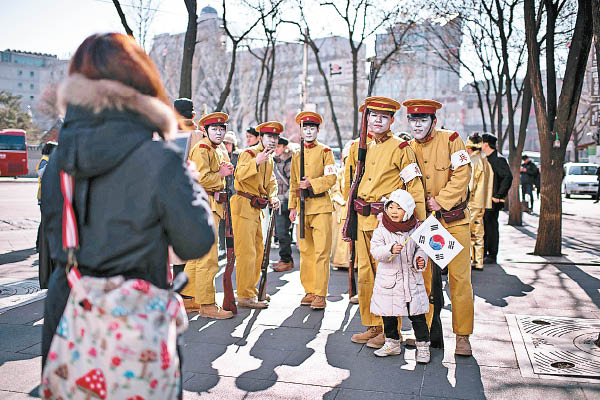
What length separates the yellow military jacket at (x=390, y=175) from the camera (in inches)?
207

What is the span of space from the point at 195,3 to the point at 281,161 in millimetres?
3488

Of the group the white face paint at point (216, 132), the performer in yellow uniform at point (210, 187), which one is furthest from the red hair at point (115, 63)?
the white face paint at point (216, 132)

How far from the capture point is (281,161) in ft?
34.4

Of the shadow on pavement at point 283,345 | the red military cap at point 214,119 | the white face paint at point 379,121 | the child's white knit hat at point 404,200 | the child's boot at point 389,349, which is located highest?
the red military cap at point 214,119

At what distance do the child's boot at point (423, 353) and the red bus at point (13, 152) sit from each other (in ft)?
130

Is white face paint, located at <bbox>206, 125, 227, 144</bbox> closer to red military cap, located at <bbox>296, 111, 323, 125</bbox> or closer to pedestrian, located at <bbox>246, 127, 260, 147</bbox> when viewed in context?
red military cap, located at <bbox>296, 111, 323, 125</bbox>

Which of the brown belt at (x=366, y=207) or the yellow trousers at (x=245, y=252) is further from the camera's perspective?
the yellow trousers at (x=245, y=252)

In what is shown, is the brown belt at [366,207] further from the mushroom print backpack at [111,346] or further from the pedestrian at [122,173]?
the mushroom print backpack at [111,346]

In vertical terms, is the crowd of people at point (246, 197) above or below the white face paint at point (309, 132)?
below

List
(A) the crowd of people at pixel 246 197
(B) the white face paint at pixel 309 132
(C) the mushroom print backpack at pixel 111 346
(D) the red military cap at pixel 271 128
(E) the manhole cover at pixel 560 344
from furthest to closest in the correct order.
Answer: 1. (D) the red military cap at pixel 271 128
2. (B) the white face paint at pixel 309 132
3. (E) the manhole cover at pixel 560 344
4. (A) the crowd of people at pixel 246 197
5. (C) the mushroom print backpack at pixel 111 346

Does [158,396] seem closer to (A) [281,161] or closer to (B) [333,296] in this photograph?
(B) [333,296]

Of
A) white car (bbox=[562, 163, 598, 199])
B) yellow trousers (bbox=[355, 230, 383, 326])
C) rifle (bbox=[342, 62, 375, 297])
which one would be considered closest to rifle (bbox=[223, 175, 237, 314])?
rifle (bbox=[342, 62, 375, 297])

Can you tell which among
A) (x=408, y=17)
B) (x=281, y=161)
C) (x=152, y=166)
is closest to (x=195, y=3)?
(x=281, y=161)

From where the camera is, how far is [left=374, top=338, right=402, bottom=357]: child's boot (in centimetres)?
518
